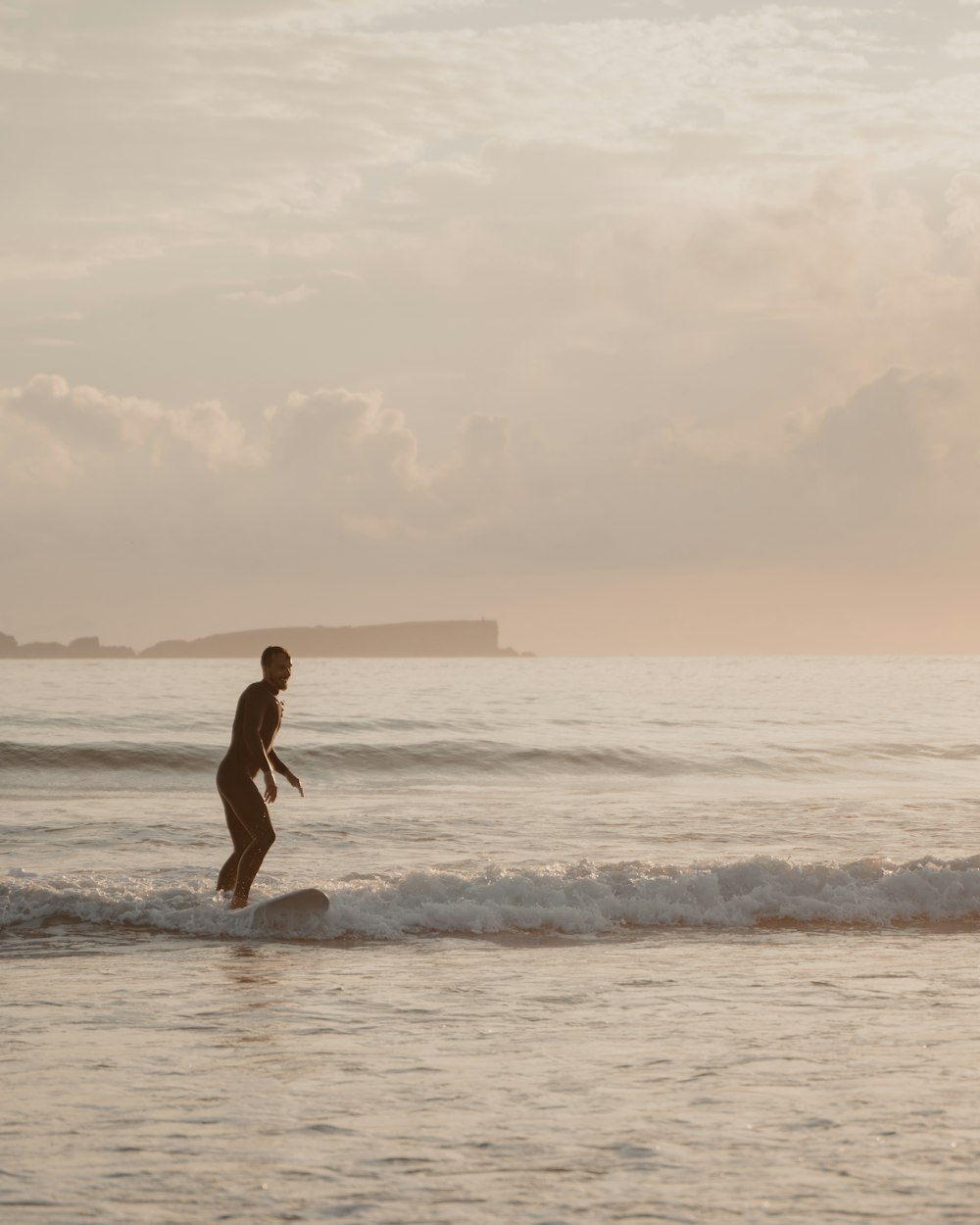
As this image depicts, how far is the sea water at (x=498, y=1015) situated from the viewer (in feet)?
16.3

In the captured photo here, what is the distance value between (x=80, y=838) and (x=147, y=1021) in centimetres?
1008

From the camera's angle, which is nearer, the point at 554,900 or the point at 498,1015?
the point at 498,1015

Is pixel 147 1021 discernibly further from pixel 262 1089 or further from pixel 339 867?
pixel 339 867

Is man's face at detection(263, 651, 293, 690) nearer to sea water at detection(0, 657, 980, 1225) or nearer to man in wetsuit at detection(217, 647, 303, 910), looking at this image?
man in wetsuit at detection(217, 647, 303, 910)

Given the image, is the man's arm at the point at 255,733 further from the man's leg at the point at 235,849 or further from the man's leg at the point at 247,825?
the man's leg at the point at 235,849

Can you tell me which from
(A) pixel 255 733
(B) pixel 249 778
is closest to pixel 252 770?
(B) pixel 249 778

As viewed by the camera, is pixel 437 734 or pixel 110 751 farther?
pixel 437 734

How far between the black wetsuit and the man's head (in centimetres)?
7

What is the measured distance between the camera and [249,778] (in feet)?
39.2

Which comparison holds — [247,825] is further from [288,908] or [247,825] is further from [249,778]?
[288,908]

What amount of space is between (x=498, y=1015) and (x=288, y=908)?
382 centimetres

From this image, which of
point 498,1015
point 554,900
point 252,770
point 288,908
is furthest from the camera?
point 554,900

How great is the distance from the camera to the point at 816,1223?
4508 mm

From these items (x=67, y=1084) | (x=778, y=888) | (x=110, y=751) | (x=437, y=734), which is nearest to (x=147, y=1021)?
(x=67, y=1084)
